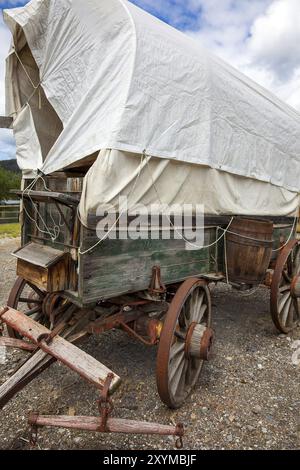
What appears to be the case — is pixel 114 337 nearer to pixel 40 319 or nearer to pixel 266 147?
pixel 40 319

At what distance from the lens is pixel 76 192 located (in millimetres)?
2998

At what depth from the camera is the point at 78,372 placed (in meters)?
2.40

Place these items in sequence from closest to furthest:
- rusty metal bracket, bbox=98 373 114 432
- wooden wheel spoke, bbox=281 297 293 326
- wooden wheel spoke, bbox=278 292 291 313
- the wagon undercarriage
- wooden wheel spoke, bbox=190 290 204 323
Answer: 1. rusty metal bracket, bbox=98 373 114 432
2. the wagon undercarriage
3. wooden wheel spoke, bbox=190 290 204 323
4. wooden wheel spoke, bbox=278 292 291 313
5. wooden wheel spoke, bbox=281 297 293 326

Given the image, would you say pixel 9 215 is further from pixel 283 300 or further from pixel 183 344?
pixel 183 344

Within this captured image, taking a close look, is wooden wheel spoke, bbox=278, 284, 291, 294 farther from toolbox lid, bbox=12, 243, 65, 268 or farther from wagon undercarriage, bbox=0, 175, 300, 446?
toolbox lid, bbox=12, 243, 65, 268

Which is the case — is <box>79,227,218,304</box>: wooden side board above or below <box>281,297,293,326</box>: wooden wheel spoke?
above

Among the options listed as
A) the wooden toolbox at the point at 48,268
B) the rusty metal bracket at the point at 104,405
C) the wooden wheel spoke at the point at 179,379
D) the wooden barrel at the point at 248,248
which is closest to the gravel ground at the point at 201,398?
the wooden wheel spoke at the point at 179,379

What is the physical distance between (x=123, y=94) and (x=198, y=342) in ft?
7.48

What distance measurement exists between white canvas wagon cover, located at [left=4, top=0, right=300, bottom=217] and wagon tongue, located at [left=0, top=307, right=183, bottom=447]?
1.45m

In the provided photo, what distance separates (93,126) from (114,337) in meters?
2.84

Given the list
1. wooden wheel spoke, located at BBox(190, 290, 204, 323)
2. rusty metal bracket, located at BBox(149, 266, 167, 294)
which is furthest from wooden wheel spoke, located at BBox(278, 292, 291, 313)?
rusty metal bracket, located at BBox(149, 266, 167, 294)

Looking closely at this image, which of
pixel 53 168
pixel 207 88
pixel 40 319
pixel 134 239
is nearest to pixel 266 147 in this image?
pixel 207 88

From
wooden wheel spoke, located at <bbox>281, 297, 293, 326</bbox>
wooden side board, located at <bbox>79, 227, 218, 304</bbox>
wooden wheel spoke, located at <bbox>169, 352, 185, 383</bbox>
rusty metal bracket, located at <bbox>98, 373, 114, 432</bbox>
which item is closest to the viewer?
rusty metal bracket, located at <bbox>98, 373, 114, 432</bbox>

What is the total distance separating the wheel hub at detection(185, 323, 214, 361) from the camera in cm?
310
